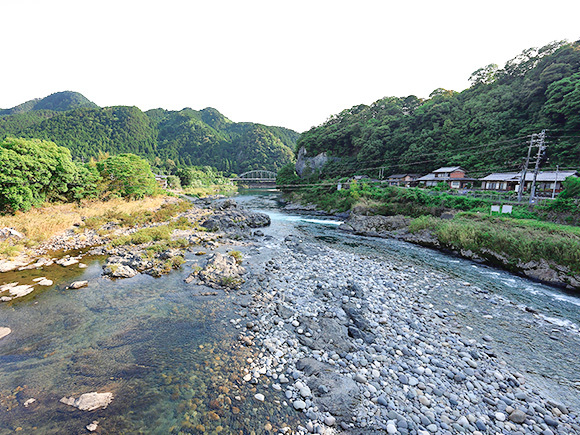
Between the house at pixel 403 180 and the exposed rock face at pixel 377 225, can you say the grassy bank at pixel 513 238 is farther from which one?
the house at pixel 403 180

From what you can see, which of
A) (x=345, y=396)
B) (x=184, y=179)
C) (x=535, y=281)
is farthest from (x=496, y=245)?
(x=184, y=179)

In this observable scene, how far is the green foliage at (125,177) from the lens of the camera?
2956cm

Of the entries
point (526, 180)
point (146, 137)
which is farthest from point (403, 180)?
point (146, 137)

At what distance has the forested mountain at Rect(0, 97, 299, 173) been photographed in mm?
108062

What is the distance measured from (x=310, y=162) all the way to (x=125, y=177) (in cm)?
4727

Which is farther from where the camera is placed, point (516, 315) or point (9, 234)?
point (9, 234)

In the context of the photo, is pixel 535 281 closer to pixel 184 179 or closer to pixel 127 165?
pixel 127 165

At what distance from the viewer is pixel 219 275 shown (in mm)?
11516

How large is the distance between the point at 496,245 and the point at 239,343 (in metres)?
17.2

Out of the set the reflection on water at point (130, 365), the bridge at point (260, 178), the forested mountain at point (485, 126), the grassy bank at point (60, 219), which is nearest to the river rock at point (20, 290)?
the reflection on water at point (130, 365)

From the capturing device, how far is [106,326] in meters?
7.88

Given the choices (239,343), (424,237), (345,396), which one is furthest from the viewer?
(424,237)

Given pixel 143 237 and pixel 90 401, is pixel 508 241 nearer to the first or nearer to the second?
pixel 90 401

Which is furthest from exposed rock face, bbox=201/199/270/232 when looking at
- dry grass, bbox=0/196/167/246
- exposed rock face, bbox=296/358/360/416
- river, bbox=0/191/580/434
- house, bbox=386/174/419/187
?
house, bbox=386/174/419/187
